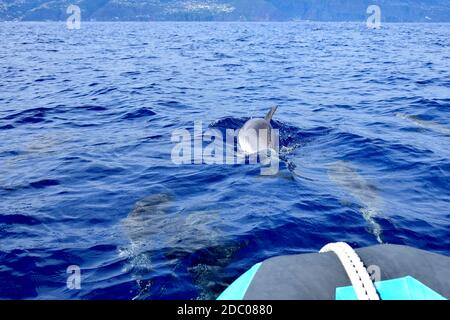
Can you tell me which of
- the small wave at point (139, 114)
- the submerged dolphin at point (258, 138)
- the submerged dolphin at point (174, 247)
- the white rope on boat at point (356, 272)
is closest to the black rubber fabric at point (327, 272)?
the white rope on boat at point (356, 272)

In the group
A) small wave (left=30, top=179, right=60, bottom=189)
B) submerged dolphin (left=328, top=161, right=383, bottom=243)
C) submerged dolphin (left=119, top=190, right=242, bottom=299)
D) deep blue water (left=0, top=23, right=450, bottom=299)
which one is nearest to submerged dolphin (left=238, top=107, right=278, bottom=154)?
deep blue water (left=0, top=23, right=450, bottom=299)

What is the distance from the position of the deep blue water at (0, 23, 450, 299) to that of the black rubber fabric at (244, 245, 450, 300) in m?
2.27

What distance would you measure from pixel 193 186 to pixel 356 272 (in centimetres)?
746

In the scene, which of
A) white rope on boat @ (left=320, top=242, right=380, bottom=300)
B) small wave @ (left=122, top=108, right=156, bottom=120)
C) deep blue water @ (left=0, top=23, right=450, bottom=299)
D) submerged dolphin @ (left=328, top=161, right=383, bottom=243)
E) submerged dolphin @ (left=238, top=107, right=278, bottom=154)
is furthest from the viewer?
small wave @ (left=122, top=108, right=156, bottom=120)

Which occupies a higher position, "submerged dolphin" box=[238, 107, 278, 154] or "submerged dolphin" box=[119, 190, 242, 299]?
"submerged dolphin" box=[238, 107, 278, 154]

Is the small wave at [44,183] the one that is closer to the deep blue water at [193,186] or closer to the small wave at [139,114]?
the deep blue water at [193,186]

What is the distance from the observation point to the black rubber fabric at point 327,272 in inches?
178

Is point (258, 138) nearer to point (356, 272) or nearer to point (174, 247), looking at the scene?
point (174, 247)

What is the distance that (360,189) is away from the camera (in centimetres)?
1127

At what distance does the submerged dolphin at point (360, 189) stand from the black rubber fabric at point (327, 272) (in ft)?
12.1

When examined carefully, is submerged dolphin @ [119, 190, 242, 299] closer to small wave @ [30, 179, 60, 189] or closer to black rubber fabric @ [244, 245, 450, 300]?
black rubber fabric @ [244, 245, 450, 300]

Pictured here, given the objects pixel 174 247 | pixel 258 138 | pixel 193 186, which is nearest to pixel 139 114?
pixel 258 138

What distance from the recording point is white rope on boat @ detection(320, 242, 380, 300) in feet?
14.4

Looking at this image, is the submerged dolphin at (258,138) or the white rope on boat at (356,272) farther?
the submerged dolphin at (258,138)
